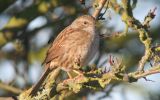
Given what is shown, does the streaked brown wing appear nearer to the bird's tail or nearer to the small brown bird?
the small brown bird

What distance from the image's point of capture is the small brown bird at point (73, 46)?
5.66 meters

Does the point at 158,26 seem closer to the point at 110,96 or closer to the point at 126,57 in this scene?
the point at 126,57

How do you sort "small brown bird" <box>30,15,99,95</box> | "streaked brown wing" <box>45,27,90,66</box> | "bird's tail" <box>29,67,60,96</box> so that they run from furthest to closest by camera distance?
"streaked brown wing" <box>45,27,90,66</box> < "small brown bird" <box>30,15,99,95</box> < "bird's tail" <box>29,67,60,96</box>

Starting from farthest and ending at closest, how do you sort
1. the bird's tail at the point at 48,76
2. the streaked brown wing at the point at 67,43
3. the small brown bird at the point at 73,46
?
the streaked brown wing at the point at 67,43, the small brown bird at the point at 73,46, the bird's tail at the point at 48,76

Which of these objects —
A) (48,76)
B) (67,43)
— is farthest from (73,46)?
(48,76)

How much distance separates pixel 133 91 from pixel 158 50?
266 cm

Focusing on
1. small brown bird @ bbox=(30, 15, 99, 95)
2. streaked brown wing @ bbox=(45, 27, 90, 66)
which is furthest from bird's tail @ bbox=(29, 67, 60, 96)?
streaked brown wing @ bbox=(45, 27, 90, 66)

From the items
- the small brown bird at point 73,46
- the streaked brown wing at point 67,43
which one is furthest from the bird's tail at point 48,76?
the streaked brown wing at point 67,43

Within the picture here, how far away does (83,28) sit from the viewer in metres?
6.19

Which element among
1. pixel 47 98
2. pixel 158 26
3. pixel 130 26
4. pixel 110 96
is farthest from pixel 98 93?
pixel 130 26

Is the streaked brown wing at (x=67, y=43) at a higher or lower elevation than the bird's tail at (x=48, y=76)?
higher

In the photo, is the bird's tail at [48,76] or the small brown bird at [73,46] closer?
the bird's tail at [48,76]

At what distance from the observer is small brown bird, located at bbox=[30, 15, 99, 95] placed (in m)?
5.66

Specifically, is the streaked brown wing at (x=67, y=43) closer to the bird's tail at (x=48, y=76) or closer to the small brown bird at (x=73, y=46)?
the small brown bird at (x=73, y=46)
